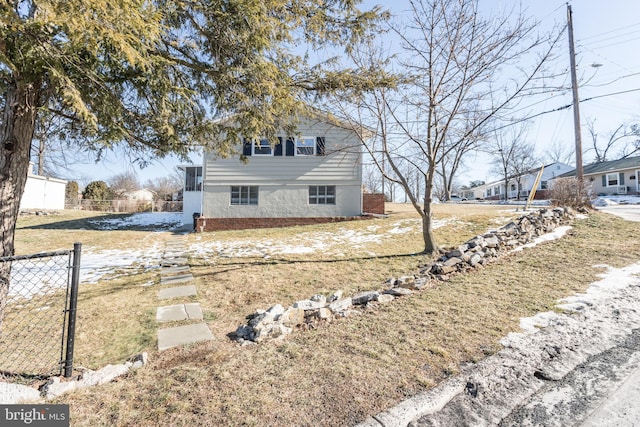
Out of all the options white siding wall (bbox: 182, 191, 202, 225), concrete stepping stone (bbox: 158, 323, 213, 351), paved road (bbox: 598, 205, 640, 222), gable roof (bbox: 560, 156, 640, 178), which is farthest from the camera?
gable roof (bbox: 560, 156, 640, 178)

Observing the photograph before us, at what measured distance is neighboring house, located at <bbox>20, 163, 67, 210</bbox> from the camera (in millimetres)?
18438

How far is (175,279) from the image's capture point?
21.5ft

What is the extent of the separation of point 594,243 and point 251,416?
853 cm

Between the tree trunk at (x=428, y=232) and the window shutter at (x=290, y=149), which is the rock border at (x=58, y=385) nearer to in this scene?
the tree trunk at (x=428, y=232)

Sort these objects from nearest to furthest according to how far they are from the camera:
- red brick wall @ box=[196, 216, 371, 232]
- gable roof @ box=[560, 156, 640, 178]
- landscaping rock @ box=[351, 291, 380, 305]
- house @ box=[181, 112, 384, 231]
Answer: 1. landscaping rock @ box=[351, 291, 380, 305]
2. red brick wall @ box=[196, 216, 371, 232]
3. house @ box=[181, 112, 384, 231]
4. gable roof @ box=[560, 156, 640, 178]

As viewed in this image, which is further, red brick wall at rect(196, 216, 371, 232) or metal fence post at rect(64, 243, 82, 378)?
red brick wall at rect(196, 216, 371, 232)

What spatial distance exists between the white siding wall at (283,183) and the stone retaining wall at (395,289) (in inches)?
297

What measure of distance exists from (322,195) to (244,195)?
3.78 meters

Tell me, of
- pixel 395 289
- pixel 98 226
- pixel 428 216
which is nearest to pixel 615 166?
pixel 428 216

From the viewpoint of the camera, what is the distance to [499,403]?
89.4 inches

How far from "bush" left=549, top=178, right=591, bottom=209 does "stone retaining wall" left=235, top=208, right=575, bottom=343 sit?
6.85ft

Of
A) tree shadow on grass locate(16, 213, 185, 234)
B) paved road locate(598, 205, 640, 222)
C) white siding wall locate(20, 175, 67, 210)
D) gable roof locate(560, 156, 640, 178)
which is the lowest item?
tree shadow on grass locate(16, 213, 185, 234)

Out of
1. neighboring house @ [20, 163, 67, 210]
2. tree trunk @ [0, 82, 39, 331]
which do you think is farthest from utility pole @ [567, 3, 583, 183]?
neighboring house @ [20, 163, 67, 210]

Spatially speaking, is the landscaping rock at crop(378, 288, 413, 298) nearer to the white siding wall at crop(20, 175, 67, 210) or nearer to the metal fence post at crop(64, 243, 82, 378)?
the metal fence post at crop(64, 243, 82, 378)
